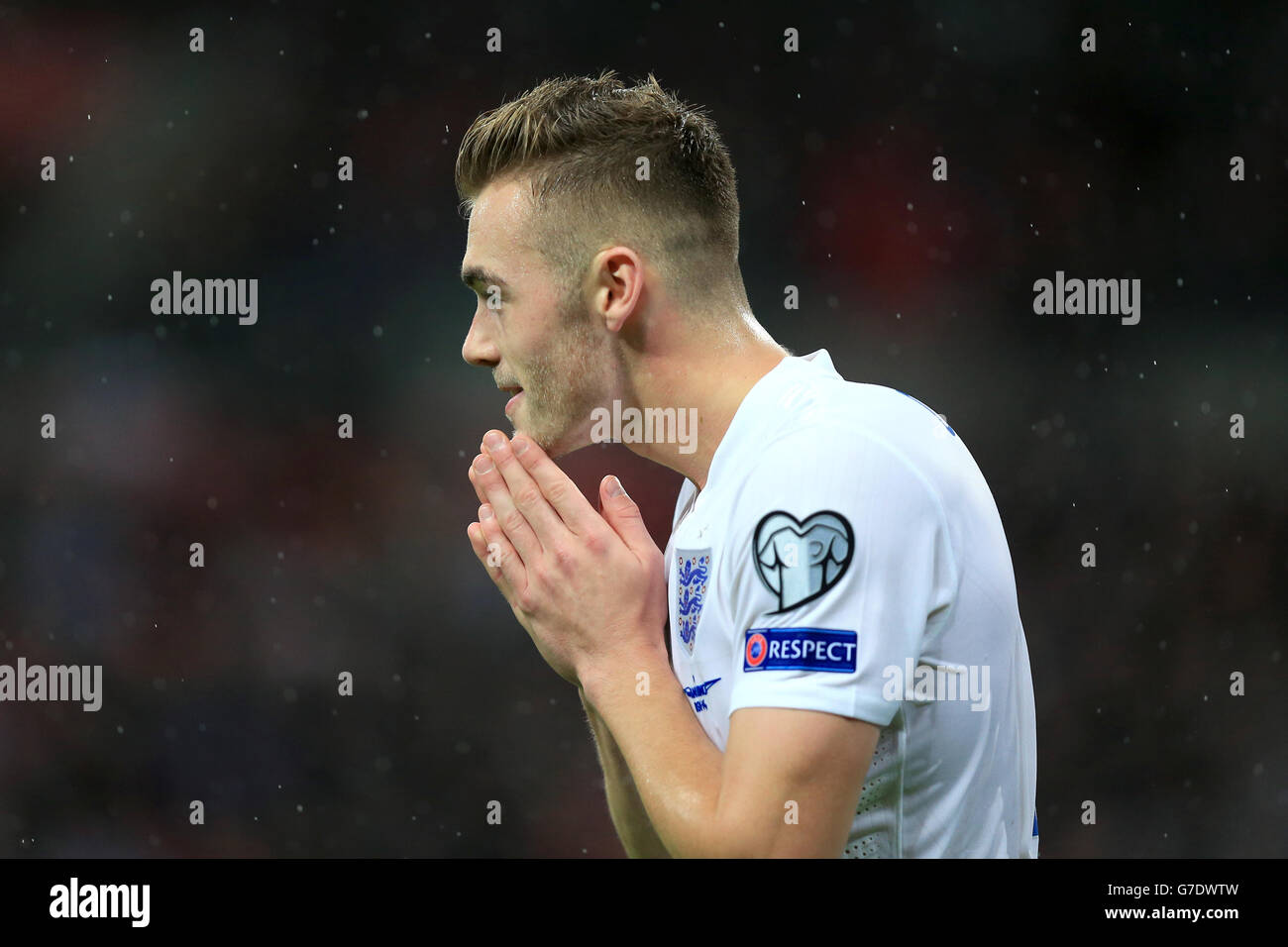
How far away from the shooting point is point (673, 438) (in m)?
2.70

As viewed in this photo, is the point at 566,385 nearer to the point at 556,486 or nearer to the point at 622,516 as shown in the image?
the point at 556,486

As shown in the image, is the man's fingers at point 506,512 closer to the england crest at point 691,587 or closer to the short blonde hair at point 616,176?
the england crest at point 691,587

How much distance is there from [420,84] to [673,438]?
498 cm

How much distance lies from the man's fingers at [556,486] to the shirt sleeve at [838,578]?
18.4 inches

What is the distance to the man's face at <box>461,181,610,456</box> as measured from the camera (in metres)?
2.75

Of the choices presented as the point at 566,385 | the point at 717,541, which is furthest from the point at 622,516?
the point at 566,385

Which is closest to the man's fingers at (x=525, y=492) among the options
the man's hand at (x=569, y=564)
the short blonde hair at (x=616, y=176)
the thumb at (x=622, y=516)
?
the man's hand at (x=569, y=564)

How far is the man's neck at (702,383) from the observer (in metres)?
2.64

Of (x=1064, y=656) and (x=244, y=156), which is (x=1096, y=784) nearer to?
(x=1064, y=656)

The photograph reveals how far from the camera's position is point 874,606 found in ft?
6.79

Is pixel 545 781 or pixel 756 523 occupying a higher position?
pixel 756 523
